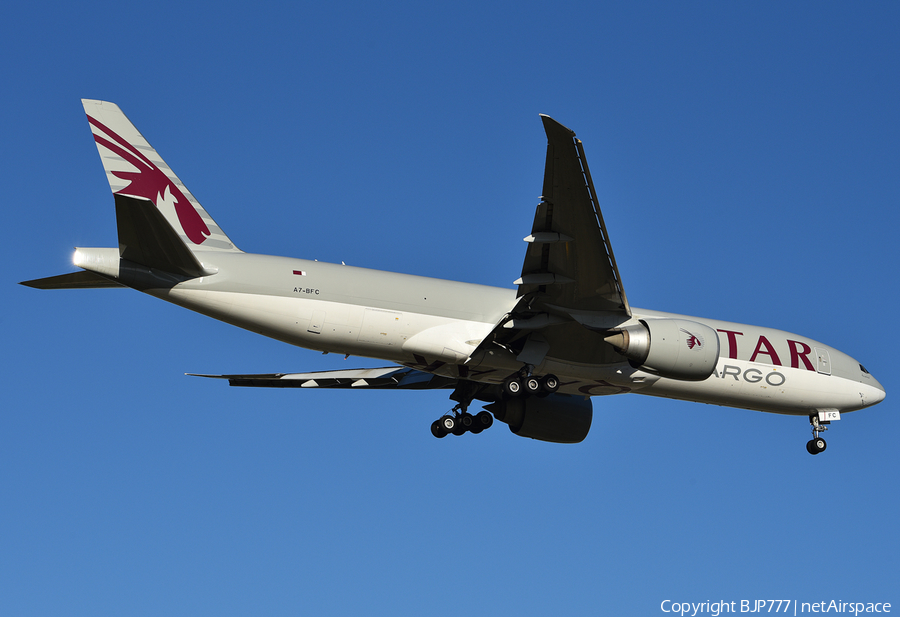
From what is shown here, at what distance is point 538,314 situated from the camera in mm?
18797

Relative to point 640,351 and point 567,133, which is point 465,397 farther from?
point 567,133

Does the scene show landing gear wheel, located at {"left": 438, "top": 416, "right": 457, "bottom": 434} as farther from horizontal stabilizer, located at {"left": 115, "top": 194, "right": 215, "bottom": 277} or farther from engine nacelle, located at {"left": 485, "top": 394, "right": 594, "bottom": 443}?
horizontal stabilizer, located at {"left": 115, "top": 194, "right": 215, "bottom": 277}

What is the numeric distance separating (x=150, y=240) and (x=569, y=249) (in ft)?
25.5

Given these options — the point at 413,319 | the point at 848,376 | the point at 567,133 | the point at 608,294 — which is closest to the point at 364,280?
the point at 413,319

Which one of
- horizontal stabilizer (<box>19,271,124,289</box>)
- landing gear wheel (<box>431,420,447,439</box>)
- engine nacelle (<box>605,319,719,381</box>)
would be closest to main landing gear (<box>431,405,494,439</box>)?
landing gear wheel (<box>431,420,447,439</box>)

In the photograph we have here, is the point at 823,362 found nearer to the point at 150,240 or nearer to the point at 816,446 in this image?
the point at 816,446

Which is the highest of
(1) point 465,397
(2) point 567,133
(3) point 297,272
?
(2) point 567,133

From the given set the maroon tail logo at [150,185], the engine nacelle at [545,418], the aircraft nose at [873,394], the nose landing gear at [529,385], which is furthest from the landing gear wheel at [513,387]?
the aircraft nose at [873,394]

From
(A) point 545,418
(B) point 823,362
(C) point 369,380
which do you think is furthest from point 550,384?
(B) point 823,362

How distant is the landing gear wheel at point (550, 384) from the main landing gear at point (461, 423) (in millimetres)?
2776

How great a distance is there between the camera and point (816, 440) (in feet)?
74.2

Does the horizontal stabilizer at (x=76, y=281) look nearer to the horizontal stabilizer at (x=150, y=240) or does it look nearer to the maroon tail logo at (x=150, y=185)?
the horizontal stabilizer at (x=150, y=240)

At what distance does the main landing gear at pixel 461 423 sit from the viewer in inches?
848

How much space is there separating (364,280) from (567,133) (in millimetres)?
6433
